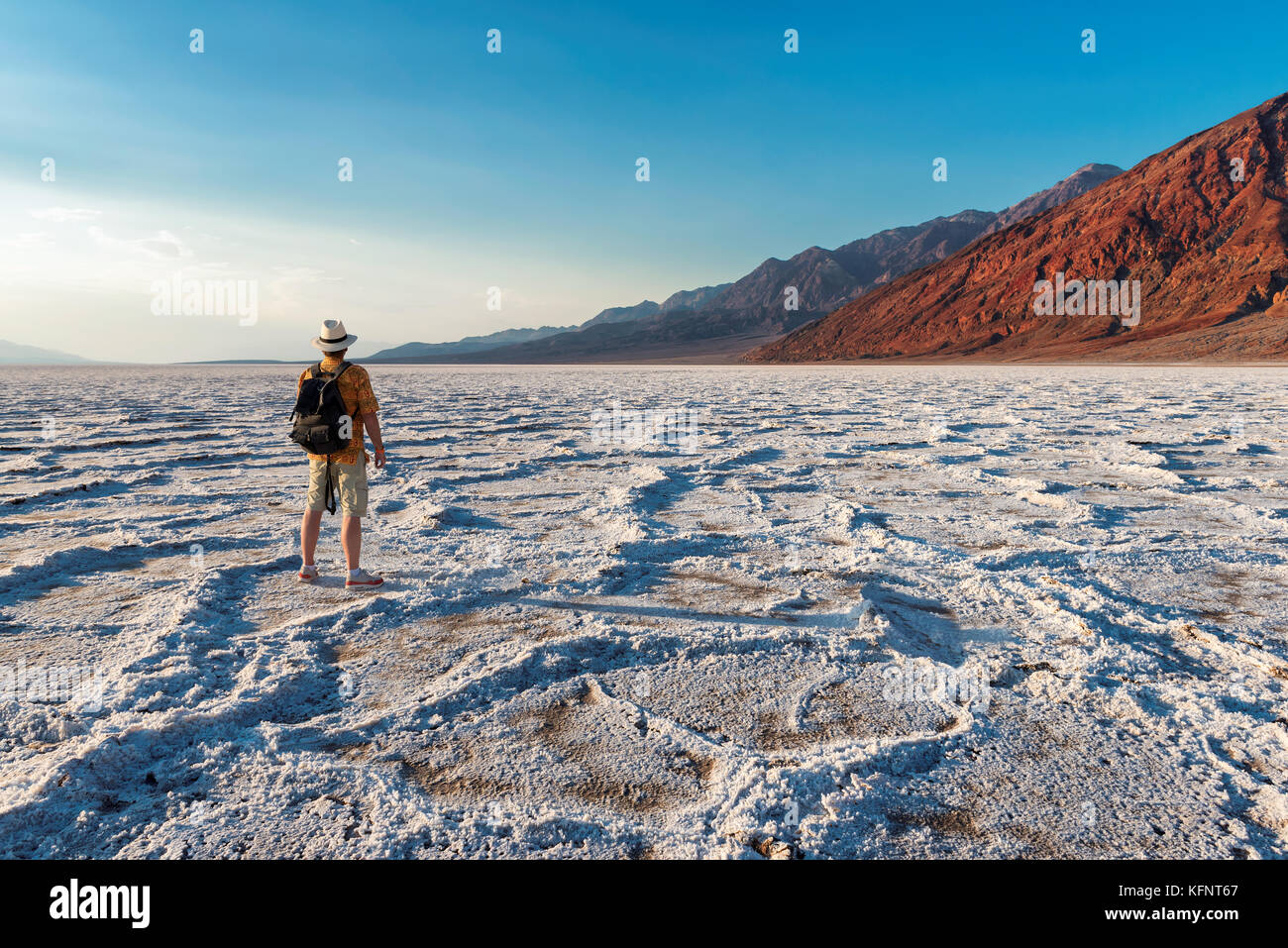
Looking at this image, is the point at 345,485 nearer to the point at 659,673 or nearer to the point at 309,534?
the point at 309,534

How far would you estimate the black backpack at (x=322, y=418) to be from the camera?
3.08m

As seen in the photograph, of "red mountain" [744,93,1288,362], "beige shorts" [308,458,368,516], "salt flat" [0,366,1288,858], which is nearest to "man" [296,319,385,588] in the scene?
"beige shorts" [308,458,368,516]

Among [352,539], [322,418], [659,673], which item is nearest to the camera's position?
[659,673]

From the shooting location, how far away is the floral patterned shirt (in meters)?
3.18

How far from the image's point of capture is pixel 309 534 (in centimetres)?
325

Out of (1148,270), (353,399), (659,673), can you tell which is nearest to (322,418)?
(353,399)

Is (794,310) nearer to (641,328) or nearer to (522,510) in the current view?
(641,328)

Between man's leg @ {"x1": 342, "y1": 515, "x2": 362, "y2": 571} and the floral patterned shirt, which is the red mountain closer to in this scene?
the floral patterned shirt

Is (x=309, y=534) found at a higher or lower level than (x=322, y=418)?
lower

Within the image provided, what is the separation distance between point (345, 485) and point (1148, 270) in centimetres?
7831

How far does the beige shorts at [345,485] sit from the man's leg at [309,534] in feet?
0.12

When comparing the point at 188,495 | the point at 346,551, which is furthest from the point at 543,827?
the point at 188,495

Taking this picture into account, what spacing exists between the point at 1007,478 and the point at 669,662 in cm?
448

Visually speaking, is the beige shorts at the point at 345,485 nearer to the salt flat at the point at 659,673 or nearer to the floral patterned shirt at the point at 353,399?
the floral patterned shirt at the point at 353,399
